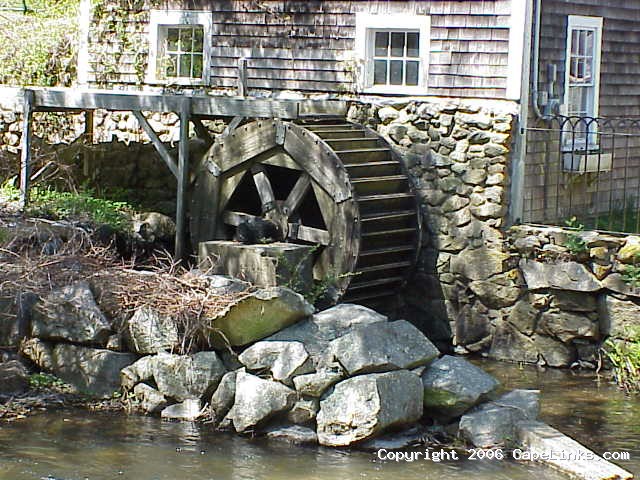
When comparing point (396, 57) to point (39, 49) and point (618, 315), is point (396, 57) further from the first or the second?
point (39, 49)

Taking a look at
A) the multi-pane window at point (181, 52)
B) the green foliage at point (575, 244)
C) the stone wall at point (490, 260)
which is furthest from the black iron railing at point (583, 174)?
the multi-pane window at point (181, 52)

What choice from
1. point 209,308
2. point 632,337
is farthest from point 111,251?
point 632,337

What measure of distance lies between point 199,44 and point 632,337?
5817mm

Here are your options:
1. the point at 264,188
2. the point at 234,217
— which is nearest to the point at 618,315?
the point at 264,188

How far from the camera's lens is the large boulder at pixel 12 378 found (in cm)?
852

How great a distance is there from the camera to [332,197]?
1032 cm

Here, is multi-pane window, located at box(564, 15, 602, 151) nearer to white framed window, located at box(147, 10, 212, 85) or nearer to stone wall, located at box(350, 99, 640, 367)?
stone wall, located at box(350, 99, 640, 367)

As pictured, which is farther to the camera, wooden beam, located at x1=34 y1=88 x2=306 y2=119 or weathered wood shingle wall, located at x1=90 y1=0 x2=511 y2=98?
wooden beam, located at x1=34 y1=88 x2=306 y2=119

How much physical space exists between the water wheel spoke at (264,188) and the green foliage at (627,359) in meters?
3.39

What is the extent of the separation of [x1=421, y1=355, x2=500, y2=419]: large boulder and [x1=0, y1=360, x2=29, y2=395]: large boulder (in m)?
3.05

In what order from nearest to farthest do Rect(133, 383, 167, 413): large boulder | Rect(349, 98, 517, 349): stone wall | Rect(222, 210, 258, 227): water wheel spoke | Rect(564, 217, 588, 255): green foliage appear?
Rect(133, 383, 167, 413): large boulder, Rect(564, 217, 588, 255): green foliage, Rect(349, 98, 517, 349): stone wall, Rect(222, 210, 258, 227): water wheel spoke

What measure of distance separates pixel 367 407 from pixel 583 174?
4882 mm

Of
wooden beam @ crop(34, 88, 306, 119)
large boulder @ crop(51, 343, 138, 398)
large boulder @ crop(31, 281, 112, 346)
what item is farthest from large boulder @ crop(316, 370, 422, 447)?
wooden beam @ crop(34, 88, 306, 119)

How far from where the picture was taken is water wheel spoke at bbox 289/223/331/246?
10.5 metres
